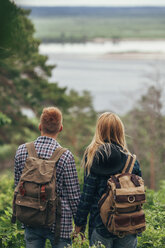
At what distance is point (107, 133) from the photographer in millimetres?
3137

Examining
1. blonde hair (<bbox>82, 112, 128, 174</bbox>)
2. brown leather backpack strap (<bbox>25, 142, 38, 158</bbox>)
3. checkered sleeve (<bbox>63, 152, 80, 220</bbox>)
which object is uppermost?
blonde hair (<bbox>82, 112, 128, 174</bbox>)

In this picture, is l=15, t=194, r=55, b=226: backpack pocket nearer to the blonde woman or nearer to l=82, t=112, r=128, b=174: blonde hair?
the blonde woman

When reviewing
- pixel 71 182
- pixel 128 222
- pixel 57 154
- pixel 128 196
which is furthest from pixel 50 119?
pixel 128 222

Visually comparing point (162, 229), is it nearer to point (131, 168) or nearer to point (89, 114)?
point (131, 168)

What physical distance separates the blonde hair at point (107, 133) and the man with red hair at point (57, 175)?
0.17 metres

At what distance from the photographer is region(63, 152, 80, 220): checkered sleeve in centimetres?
315

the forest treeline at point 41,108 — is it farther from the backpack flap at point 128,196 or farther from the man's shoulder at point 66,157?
the backpack flap at point 128,196

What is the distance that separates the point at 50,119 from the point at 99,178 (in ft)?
2.01

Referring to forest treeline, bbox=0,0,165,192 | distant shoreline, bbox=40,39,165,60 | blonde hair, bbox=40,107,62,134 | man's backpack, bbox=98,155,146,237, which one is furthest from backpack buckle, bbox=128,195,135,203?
distant shoreline, bbox=40,39,165,60

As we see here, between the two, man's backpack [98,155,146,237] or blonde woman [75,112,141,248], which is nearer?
man's backpack [98,155,146,237]

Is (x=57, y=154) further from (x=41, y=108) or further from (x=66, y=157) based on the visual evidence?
(x=41, y=108)

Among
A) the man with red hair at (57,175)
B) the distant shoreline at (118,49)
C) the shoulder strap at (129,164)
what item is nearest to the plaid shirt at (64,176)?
the man with red hair at (57,175)

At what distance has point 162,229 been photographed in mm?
3791

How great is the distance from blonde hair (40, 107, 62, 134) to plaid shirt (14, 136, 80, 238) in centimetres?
9
